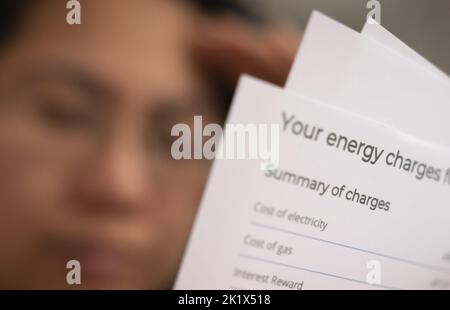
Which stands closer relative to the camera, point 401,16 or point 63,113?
point 63,113

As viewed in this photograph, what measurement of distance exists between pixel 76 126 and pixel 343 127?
27 centimetres

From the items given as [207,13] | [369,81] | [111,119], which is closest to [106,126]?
[111,119]

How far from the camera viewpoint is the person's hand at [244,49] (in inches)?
19.4

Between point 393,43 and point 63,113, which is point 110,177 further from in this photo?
point 393,43

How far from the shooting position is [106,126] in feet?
1.54

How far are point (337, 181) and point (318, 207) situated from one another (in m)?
0.03

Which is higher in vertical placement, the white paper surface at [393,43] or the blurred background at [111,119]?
the white paper surface at [393,43]

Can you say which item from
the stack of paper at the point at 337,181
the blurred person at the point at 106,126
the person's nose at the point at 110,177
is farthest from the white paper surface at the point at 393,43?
the person's nose at the point at 110,177

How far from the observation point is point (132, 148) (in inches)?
18.7

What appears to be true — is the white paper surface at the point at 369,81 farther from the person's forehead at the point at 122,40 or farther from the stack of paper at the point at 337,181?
the person's forehead at the point at 122,40

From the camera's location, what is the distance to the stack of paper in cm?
46
